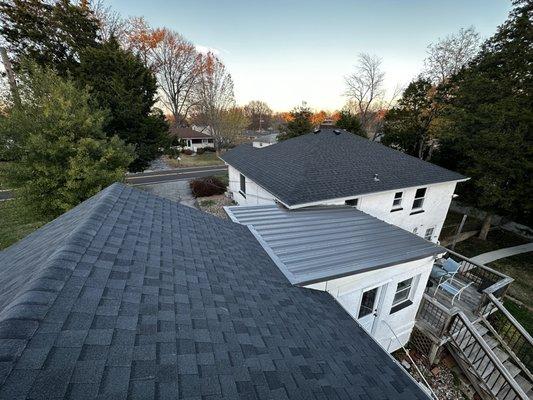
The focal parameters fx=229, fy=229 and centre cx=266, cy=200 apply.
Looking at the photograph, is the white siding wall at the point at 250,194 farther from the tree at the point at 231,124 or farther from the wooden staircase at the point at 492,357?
the tree at the point at 231,124

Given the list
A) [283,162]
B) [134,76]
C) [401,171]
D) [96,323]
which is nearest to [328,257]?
[96,323]

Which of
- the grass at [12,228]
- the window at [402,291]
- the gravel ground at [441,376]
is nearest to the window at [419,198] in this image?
the window at [402,291]

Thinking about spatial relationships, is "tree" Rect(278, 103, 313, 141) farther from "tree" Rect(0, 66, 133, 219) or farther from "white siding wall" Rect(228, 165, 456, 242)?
"tree" Rect(0, 66, 133, 219)

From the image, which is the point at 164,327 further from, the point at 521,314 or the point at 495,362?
the point at 521,314

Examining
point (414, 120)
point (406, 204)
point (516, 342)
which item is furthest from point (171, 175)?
point (516, 342)

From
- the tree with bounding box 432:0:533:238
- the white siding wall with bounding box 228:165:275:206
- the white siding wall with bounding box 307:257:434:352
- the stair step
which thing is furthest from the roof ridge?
the tree with bounding box 432:0:533:238

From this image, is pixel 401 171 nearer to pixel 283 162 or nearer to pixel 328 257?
pixel 283 162
